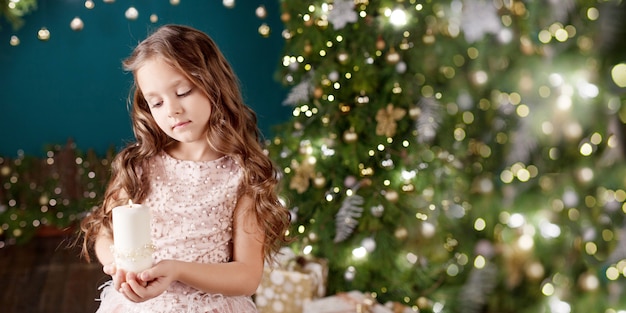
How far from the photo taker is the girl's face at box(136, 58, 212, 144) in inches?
52.5

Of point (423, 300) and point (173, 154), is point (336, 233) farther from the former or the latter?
point (173, 154)

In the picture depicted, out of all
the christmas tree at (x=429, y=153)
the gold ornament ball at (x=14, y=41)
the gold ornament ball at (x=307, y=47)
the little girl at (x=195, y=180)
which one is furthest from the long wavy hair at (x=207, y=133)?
the gold ornament ball at (x=14, y=41)

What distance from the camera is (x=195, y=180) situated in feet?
4.77

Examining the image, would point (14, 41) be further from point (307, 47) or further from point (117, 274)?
point (117, 274)

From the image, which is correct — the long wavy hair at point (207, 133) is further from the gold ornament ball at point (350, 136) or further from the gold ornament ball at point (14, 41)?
the gold ornament ball at point (14, 41)

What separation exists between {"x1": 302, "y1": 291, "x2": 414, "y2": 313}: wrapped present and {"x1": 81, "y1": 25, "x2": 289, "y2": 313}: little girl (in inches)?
53.1

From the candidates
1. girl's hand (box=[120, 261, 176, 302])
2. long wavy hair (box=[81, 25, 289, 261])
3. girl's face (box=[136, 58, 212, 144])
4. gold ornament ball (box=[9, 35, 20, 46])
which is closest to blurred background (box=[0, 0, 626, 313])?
gold ornament ball (box=[9, 35, 20, 46])

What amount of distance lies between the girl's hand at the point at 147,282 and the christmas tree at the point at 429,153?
1573 millimetres

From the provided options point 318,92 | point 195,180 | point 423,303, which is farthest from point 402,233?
point 195,180

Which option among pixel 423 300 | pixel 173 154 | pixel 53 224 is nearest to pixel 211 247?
pixel 173 154

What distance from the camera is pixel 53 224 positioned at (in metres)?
4.72

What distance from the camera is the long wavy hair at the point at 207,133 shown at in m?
1.37

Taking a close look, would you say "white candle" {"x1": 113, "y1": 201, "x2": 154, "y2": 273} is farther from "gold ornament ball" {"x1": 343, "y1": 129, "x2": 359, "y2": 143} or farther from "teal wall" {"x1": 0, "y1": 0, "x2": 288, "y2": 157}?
"teal wall" {"x1": 0, "y1": 0, "x2": 288, "y2": 157}

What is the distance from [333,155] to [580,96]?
1196 mm
